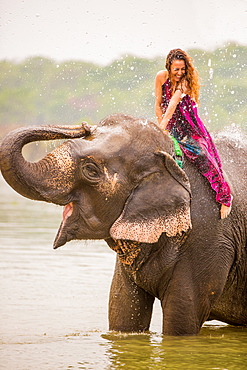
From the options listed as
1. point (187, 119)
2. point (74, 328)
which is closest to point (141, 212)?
point (187, 119)

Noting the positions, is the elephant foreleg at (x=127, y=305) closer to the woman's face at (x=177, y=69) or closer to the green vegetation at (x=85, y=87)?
the woman's face at (x=177, y=69)

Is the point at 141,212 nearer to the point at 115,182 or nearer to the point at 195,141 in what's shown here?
the point at 115,182

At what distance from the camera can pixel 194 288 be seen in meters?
5.73

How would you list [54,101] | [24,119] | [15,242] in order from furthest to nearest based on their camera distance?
[24,119] < [54,101] < [15,242]

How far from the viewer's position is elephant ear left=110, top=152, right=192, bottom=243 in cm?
535

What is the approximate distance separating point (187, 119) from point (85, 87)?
13832mm

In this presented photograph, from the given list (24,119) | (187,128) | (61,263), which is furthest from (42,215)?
(24,119)

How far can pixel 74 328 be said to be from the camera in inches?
252

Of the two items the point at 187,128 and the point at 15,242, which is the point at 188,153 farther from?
the point at 15,242

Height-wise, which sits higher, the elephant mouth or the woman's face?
the woman's face

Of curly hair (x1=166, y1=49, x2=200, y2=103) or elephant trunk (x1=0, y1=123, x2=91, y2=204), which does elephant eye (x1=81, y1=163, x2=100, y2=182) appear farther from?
curly hair (x1=166, y1=49, x2=200, y2=103)

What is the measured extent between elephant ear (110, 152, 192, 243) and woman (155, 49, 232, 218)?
0.32m

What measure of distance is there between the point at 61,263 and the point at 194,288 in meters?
4.09

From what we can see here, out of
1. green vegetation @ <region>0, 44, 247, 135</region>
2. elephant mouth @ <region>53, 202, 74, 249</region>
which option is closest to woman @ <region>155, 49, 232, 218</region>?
elephant mouth @ <region>53, 202, 74, 249</region>
